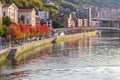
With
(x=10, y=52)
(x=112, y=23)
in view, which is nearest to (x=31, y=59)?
(x=10, y=52)

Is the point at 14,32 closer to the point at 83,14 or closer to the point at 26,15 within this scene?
the point at 26,15

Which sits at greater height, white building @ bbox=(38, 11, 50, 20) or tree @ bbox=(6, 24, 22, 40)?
white building @ bbox=(38, 11, 50, 20)

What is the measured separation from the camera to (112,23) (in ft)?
336

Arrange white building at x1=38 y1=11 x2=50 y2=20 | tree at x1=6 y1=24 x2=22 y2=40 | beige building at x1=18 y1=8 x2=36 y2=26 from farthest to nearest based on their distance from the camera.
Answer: white building at x1=38 y1=11 x2=50 y2=20, beige building at x1=18 y1=8 x2=36 y2=26, tree at x1=6 y1=24 x2=22 y2=40

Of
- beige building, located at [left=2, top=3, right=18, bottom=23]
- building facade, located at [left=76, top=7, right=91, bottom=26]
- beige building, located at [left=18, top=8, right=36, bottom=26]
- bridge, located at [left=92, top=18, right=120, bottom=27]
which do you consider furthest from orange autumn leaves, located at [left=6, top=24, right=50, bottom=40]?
bridge, located at [left=92, top=18, right=120, bottom=27]

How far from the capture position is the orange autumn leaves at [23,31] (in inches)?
1337

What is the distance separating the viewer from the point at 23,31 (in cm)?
3728

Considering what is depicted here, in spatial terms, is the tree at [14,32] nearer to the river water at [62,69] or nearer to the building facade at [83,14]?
the river water at [62,69]

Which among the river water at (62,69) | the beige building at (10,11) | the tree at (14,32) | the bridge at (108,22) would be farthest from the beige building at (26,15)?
the bridge at (108,22)

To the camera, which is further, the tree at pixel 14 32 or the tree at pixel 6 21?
the tree at pixel 6 21

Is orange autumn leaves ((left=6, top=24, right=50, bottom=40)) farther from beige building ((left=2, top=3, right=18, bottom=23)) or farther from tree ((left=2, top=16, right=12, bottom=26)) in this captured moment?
beige building ((left=2, top=3, right=18, bottom=23))

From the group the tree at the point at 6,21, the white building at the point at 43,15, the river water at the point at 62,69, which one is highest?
the white building at the point at 43,15

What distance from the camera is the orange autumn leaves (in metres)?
34.0

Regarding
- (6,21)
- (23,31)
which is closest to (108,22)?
(6,21)
